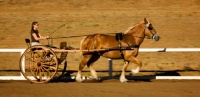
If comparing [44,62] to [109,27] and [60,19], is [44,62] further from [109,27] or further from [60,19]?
[60,19]

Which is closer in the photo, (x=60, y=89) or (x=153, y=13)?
(x=60, y=89)

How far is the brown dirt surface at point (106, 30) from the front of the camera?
9.72 m

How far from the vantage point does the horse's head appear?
11.6 m

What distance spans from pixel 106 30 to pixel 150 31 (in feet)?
41.0

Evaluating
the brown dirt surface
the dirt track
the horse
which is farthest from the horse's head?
the dirt track

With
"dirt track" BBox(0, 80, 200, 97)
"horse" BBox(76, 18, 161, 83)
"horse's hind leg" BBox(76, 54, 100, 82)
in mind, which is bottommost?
"dirt track" BBox(0, 80, 200, 97)

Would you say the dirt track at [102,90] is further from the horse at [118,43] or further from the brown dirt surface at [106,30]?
the horse at [118,43]

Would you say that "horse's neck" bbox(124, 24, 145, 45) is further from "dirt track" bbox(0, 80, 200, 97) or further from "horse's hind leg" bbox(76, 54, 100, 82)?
"dirt track" bbox(0, 80, 200, 97)

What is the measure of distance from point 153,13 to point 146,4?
3057mm

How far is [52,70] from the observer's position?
447 inches

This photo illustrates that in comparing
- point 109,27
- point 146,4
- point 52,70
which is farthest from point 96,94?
point 146,4

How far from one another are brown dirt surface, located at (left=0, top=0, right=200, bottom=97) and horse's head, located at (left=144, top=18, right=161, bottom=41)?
1.35 metres

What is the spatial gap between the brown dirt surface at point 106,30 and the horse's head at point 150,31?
4.44ft

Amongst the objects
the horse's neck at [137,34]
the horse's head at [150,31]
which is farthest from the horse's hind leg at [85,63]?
the horse's head at [150,31]
